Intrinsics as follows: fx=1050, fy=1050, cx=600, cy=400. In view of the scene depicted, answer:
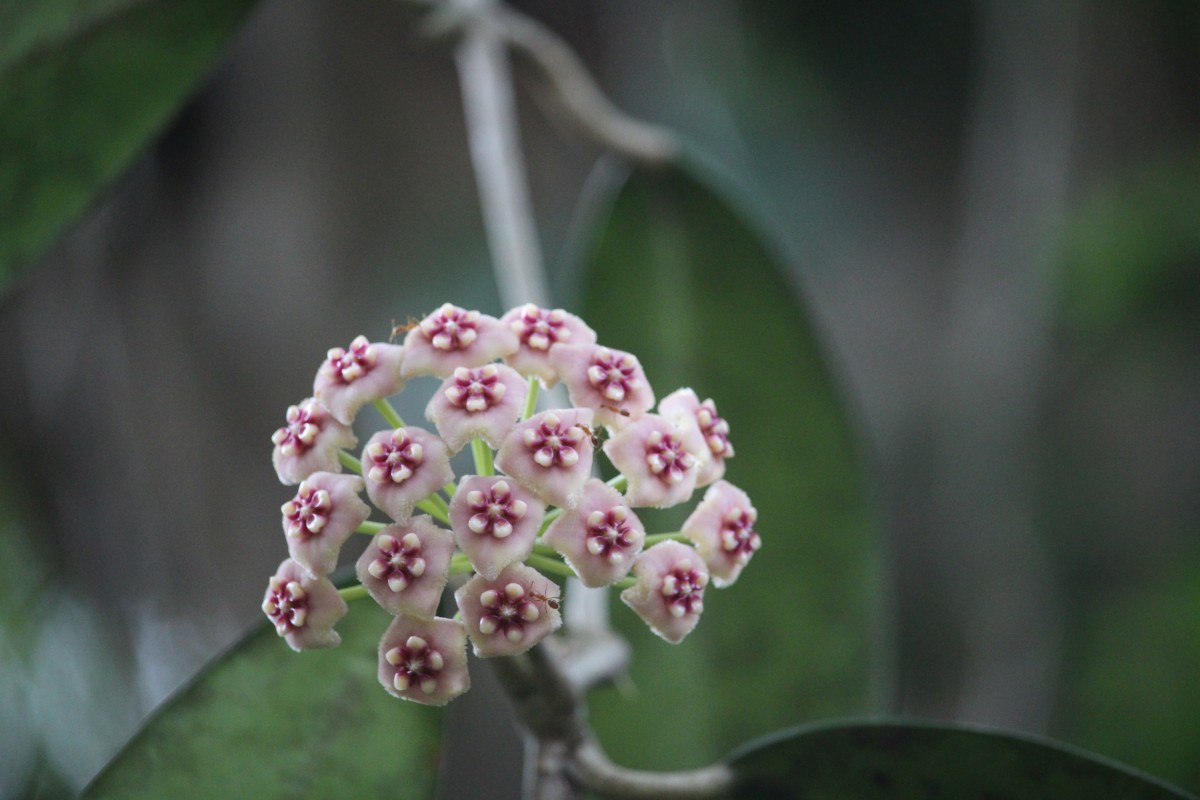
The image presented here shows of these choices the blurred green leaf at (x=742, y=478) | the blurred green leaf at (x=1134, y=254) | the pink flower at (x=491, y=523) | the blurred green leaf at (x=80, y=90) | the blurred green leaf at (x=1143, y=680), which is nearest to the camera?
the pink flower at (x=491, y=523)

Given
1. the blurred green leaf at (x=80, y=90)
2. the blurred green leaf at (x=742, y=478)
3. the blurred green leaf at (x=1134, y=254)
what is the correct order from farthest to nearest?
1. the blurred green leaf at (x=1134, y=254)
2. the blurred green leaf at (x=742, y=478)
3. the blurred green leaf at (x=80, y=90)

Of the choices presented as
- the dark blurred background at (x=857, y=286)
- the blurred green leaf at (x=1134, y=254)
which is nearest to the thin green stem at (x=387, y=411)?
the dark blurred background at (x=857, y=286)

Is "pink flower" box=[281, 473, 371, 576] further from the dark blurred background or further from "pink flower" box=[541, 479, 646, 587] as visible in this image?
the dark blurred background

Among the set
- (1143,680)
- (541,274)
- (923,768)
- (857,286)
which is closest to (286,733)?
(923,768)

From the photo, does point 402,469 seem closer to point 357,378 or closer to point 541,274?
point 357,378

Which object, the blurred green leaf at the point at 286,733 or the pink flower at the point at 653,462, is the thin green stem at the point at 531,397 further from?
the blurred green leaf at the point at 286,733
